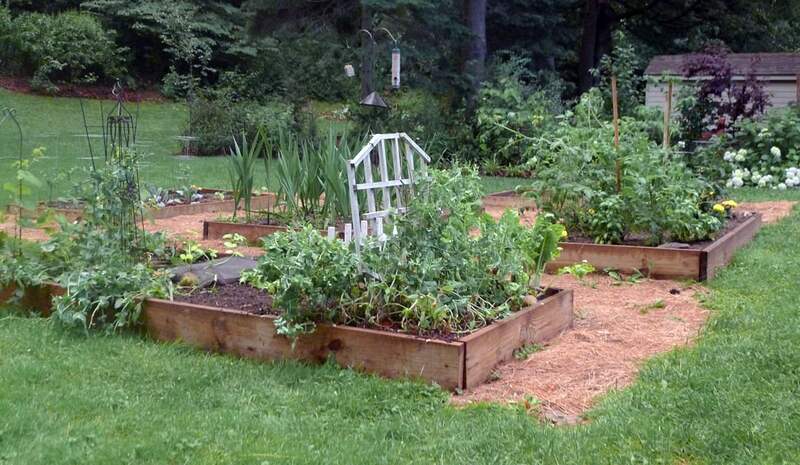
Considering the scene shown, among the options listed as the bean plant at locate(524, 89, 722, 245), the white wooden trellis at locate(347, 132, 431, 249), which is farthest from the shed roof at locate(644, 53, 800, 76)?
the white wooden trellis at locate(347, 132, 431, 249)

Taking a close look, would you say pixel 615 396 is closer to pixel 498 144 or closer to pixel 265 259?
pixel 265 259

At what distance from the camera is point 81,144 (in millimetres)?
18719

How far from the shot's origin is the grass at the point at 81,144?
12953 mm

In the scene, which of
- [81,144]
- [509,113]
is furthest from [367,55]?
[81,144]

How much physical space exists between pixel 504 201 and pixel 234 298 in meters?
6.37

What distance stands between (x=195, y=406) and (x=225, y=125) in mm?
Answer: 15324

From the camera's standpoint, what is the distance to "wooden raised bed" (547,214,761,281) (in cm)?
655

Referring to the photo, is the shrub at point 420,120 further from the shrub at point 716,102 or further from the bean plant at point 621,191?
the bean plant at point 621,191

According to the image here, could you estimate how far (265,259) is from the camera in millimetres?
4520

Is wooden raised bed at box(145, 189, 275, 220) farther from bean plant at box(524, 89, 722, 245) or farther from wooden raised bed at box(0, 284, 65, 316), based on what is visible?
wooden raised bed at box(0, 284, 65, 316)

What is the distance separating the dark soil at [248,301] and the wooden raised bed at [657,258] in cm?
166

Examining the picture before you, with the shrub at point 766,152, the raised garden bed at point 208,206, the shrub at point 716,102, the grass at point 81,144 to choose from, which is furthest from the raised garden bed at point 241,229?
the shrub at point 716,102

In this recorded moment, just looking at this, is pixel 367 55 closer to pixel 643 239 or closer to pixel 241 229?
pixel 241 229

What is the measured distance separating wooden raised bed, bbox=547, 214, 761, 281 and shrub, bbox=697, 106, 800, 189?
212 inches
